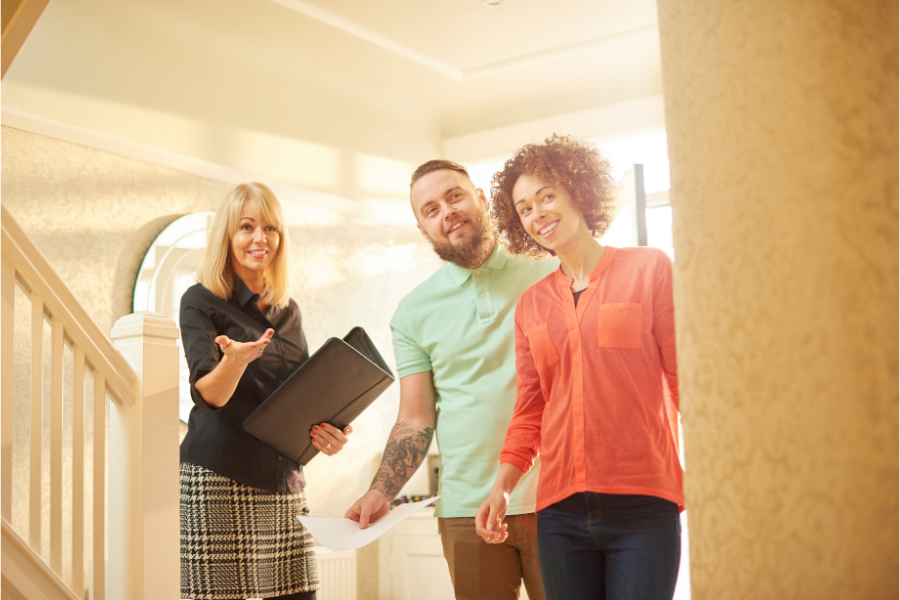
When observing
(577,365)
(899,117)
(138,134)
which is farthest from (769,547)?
(138,134)

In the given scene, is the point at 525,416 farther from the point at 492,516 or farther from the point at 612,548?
the point at 612,548

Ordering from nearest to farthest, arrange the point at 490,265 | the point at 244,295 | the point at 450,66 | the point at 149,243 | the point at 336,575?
the point at 490,265 < the point at 244,295 < the point at 149,243 < the point at 336,575 < the point at 450,66

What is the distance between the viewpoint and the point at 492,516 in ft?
4.57

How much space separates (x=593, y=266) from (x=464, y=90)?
3.75 m

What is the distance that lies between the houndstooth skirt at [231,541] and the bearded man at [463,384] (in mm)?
359

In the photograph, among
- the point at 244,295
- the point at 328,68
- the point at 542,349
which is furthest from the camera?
the point at 328,68

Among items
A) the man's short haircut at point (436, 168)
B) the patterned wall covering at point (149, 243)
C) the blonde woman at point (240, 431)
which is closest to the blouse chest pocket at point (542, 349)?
the man's short haircut at point (436, 168)

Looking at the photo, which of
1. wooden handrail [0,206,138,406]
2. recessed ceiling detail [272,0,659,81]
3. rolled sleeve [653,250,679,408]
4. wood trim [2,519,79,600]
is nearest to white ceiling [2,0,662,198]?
recessed ceiling detail [272,0,659,81]

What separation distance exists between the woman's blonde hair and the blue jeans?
1.13 metres

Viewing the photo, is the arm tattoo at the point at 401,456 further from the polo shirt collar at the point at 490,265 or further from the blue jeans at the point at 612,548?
the blue jeans at the point at 612,548

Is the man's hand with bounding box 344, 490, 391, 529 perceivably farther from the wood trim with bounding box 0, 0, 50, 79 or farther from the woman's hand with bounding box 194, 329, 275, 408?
the wood trim with bounding box 0, 0, 50, 79

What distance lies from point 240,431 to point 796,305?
1.53 metres

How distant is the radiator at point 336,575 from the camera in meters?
4.11

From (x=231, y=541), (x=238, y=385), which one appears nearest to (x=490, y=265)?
(x=238, y=385)
